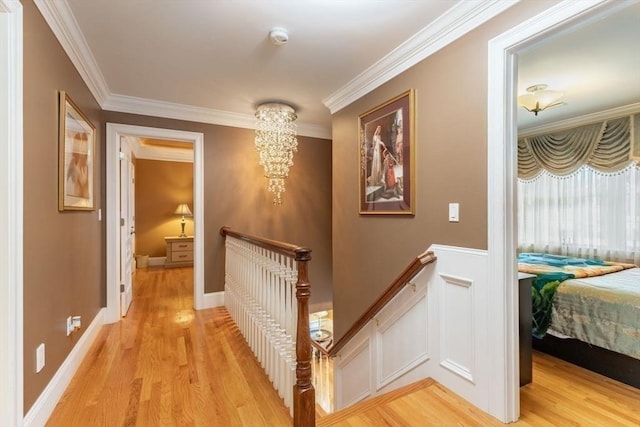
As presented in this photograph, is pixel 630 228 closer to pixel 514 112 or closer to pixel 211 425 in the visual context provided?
pixel 514 112

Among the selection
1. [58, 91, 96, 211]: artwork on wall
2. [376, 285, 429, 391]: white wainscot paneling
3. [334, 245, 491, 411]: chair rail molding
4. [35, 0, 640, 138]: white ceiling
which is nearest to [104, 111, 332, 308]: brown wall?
[35, 0, 640, 138]: white ceiling

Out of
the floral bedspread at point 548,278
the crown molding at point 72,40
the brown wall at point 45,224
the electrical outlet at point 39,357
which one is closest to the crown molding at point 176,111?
the crown molding at point 72,40

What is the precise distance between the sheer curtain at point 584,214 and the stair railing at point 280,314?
14.2ft

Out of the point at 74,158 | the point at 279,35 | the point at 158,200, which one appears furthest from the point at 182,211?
the point at 279,35

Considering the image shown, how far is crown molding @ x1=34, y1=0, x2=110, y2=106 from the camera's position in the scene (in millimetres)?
1676

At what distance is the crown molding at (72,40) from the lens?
1676 mm

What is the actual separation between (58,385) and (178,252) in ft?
15.4

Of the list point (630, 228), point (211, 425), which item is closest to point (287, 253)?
point (211, 425)

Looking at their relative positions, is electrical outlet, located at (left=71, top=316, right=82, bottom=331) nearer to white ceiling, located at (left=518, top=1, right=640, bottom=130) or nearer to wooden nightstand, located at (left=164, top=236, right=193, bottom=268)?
white ceiling, located at (left=518, top=1, right=640, bottom=130)

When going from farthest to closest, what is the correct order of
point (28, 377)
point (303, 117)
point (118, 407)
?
point (303, 117), point (118, 407), point (28, 377)

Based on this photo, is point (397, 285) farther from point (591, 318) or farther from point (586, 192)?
point (586, 192)

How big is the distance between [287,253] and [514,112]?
1.47 meters

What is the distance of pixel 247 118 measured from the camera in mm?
3797

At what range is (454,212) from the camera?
6.25ft
